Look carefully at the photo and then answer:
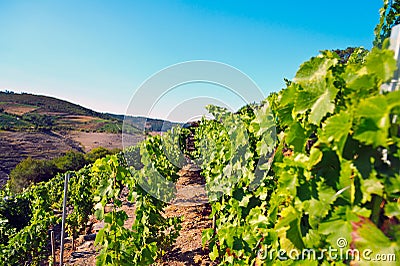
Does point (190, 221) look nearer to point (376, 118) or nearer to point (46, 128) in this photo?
point (376, 118)

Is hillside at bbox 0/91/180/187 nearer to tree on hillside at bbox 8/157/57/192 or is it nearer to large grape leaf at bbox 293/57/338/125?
Answer: tree on hillside at bbox 8/157/57/192

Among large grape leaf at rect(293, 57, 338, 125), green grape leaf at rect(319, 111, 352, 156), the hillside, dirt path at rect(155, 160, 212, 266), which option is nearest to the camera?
green grape leaf at rect(319, 111, 352, 156)

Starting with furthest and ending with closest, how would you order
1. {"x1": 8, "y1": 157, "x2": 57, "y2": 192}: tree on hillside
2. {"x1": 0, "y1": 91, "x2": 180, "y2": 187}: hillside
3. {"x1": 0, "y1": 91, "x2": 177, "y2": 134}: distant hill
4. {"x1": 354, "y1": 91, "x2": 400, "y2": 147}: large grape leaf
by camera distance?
1. {"x1": 0, "y1": 91, "x2": 177, "y2": 134}: distant hill
2. {"x1": 0, "y1": 91, "x2": 180, "y2": 187}: hillside
3. {"x1": 8, "y1": 157, "x2": 57, "y2": 192}: tree on hillside
4. {"x1": 354, "y1": 91, "x2": 400, "y2": 147}: large grape leaf

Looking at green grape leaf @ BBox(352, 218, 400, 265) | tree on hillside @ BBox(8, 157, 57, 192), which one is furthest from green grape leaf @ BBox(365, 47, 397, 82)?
tree on hillside @ BBox(8, 157, 57, 192)

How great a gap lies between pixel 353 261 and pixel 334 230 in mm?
168

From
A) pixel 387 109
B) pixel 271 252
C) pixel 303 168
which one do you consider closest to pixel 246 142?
pixel 271 252

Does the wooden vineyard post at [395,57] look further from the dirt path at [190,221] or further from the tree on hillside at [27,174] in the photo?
the tree on hillside at [27,174]

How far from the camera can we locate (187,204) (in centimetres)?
1016

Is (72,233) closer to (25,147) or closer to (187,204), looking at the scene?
(187,204)

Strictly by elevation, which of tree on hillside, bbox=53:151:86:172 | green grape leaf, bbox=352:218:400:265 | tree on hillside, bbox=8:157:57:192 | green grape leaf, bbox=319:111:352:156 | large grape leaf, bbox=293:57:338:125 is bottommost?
tree on hillside, bbox=8:157:57:192

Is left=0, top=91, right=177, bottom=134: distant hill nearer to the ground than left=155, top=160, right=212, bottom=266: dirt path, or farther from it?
farther from it

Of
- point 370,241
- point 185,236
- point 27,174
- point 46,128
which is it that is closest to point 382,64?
point 370,241

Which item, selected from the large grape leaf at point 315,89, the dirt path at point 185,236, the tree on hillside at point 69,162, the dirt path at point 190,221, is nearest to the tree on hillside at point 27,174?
the tree on hillside at point 69,162

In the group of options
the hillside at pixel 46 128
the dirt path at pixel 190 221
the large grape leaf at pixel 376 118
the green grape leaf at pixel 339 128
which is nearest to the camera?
the large grape leaf at pixel 376 118
